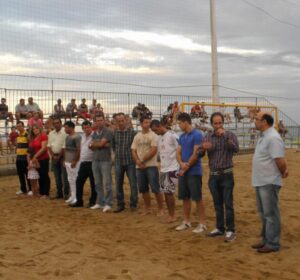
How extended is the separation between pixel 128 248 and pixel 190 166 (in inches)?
60.9

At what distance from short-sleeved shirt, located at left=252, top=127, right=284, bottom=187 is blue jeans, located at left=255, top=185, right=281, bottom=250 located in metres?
0.09

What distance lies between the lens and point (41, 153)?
10.2m

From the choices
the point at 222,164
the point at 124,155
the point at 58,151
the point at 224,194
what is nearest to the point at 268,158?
the point at 222,164

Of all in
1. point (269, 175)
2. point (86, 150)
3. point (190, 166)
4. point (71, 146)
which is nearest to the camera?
point (269, 175)

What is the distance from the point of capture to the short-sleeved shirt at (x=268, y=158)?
5617 millimetres

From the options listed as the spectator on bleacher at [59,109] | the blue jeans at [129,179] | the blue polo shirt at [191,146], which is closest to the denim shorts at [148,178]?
the blue jeans at [129,179]

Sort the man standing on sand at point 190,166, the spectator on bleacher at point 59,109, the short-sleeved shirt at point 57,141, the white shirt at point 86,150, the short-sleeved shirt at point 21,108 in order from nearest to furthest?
the man standing on sand at point 190,166
the white shirt at point 86,150
the short-sleeved shirt at point 57,141
the short-sleeved shirt at point 21,108
the spectator on bleacher at point 59,109

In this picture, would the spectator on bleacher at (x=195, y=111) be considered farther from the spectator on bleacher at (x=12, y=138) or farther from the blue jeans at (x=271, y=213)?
the blue jeans at (x=271, y=213)

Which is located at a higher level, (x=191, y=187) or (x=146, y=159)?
(x=146, y=159)

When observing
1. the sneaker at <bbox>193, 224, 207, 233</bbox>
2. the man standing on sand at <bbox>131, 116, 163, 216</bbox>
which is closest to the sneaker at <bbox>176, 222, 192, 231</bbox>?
the sneaker at <bbox>193, 224, 207, 233</bbox>

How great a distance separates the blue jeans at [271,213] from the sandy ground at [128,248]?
19cm

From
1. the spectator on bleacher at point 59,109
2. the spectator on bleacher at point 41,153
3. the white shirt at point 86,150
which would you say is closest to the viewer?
the white shirt at point 86,150

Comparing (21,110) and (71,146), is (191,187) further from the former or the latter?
(21,110)

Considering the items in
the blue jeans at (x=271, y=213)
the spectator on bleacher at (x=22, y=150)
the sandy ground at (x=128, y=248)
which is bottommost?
the sandy ground at (x=128, y=248)
